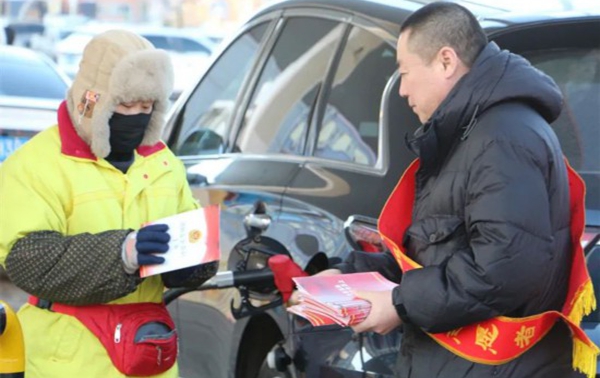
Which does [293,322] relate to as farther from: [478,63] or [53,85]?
[53,85]

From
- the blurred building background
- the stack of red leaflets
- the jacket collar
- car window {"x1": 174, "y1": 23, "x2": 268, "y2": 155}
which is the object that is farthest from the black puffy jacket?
the blurred building background

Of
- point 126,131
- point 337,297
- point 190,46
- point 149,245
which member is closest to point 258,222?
point 126,131

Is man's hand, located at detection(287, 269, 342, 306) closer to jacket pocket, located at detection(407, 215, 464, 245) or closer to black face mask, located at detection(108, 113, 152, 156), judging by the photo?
jacket pocket, located at detection(407, 215, 464, 245)

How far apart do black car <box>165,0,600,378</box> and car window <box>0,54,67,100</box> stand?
541 centimetres

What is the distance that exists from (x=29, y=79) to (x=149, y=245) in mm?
8324

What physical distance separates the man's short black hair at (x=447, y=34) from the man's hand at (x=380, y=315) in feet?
2.05

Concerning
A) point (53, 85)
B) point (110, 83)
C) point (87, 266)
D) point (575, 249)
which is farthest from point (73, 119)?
point (53, 85)

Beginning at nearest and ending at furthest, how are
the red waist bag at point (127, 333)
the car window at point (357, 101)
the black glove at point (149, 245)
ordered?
the black glove at point (149, 245) < the red waist bag at point (127, 333) < the car window at point (357, 101)

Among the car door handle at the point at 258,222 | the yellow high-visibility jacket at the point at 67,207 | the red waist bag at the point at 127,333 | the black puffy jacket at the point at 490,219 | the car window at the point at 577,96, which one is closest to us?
the black puffy jacket at the point at 490,219

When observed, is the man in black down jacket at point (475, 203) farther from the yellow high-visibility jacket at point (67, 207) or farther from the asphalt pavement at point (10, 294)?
the asphalt pavement at point (10, 294)

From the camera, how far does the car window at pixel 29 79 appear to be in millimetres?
11383

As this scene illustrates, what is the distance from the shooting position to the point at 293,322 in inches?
179

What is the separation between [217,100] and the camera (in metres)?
6.17

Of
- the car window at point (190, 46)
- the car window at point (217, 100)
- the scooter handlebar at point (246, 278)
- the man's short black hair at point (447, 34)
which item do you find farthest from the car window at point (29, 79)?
the car window at point (190, 46)
